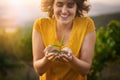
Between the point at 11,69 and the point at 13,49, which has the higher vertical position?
the point at 13,49

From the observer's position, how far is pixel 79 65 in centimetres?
124

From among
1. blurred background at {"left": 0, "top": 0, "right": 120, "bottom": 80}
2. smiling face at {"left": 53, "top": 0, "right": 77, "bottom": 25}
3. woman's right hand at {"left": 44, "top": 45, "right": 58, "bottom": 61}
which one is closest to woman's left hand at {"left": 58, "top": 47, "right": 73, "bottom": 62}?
woman's right hand at {"left": 44, "top": 45, "right": 58, "bottom": 61}

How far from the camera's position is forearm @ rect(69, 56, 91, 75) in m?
1.20

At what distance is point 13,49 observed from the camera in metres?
1.86

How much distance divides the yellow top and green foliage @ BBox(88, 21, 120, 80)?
0.53 m

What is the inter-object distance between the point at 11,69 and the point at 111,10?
75 cm

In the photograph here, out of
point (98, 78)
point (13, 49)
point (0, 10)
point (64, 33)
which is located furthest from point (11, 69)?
point (64, 33)

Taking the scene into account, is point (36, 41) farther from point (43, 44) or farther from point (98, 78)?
point (98, 78)

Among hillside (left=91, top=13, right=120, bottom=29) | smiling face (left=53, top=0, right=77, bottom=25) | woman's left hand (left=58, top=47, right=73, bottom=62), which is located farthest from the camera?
hillside (left=91, top=13, right=120, bottom=29)

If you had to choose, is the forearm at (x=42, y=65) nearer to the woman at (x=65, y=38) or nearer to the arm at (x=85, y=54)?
the woman at (x=65, y=38)

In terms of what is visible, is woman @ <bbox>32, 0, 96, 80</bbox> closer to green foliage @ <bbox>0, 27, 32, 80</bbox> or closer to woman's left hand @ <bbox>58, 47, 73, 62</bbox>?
woman's left hand @ <bbox>58, 47, 73, 62</bbox>

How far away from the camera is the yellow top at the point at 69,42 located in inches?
50.0

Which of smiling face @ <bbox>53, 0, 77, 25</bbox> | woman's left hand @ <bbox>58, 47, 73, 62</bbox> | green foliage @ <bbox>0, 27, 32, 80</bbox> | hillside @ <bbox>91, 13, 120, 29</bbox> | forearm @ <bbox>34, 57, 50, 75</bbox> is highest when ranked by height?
smiling face @ <bbox>53, 0, 77, 25</bbox>

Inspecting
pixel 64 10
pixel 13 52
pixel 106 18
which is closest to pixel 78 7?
pixel 64 10
